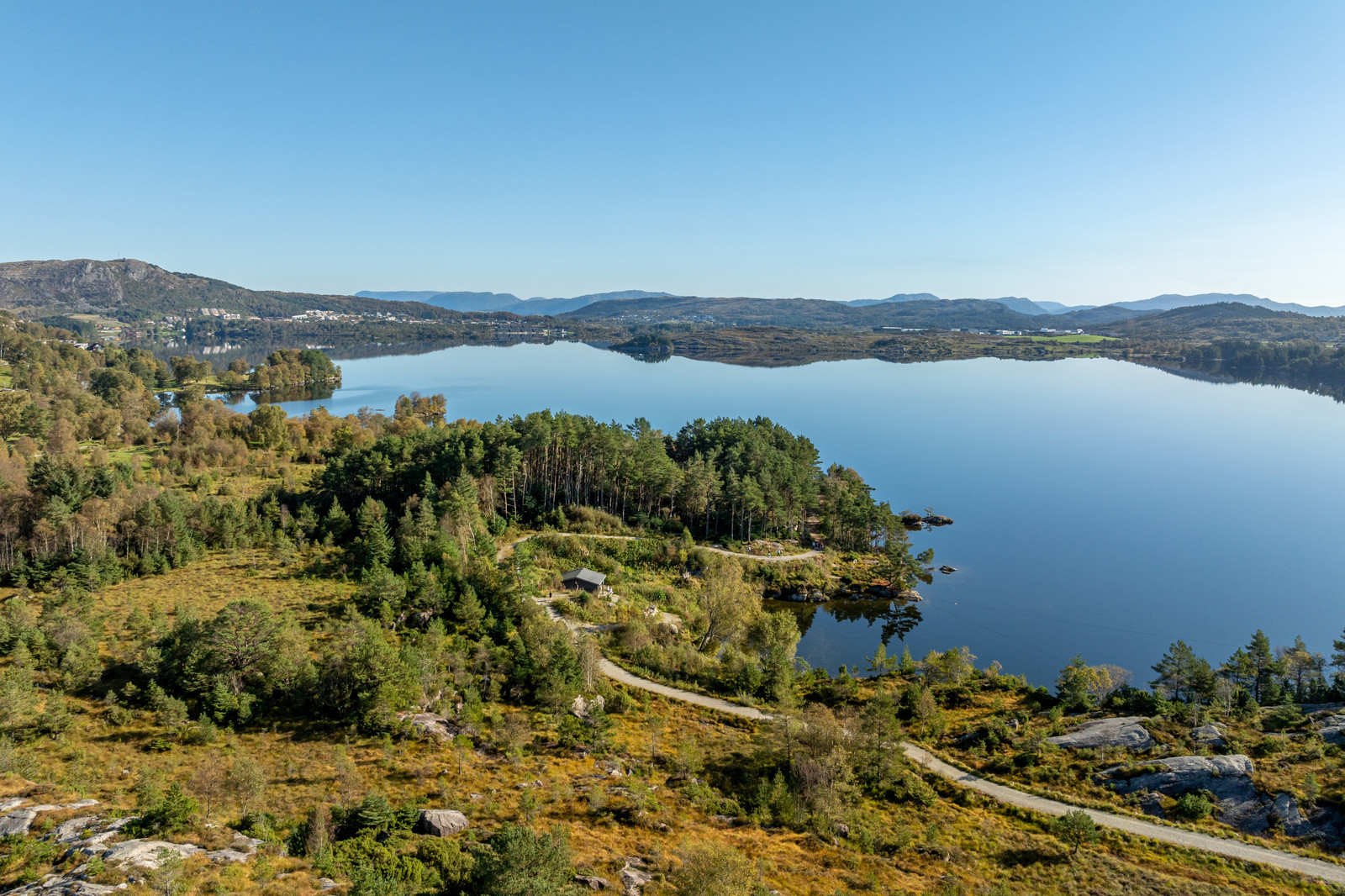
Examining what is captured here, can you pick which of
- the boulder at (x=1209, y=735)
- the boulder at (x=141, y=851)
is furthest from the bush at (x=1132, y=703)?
the boulder at (x=141, y=851)

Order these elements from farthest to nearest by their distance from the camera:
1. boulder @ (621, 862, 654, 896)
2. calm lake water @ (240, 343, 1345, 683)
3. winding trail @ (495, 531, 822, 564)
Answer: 1. winding trail @ (495, 531, 822, 564)
2. calm lake water @ (240, 343, 1345, 683)
3. boulder @ (621, 862, 654, 896)

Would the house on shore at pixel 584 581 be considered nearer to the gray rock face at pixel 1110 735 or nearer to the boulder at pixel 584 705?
the boulder at pixel 584 705

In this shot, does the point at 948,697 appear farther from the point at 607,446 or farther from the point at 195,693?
the point at 195,693

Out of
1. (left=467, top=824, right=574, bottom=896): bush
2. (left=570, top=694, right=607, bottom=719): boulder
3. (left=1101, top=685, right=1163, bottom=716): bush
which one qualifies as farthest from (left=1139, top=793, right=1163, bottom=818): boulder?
(left=467, top=824, right=574, bottom=896): bush

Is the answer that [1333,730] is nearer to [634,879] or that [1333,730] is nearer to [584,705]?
[634,879]

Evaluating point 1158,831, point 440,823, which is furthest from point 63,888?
point 1158,831

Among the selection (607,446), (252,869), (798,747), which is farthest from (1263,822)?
(607,446)

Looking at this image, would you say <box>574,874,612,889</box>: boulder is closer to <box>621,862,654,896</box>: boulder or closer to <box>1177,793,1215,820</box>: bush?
<box>621,862,654,896</box>: boulder
